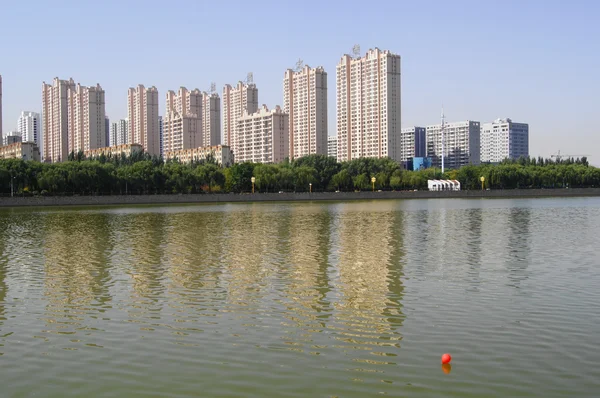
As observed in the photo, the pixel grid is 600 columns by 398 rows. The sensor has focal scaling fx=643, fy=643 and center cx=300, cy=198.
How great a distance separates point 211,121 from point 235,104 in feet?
20.9

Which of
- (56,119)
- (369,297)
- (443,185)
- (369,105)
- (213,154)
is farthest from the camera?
(56,119)

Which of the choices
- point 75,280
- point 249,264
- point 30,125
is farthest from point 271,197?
point 30,125

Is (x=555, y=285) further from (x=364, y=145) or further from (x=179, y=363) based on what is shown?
(x=364, y=145)

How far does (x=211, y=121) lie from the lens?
5108 inches

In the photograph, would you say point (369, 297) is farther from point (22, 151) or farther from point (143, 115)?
point (143, 115)

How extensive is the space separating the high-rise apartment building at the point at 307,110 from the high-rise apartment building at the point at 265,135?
5.70ft

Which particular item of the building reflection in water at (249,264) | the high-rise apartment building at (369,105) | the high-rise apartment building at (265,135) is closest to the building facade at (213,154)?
the high-rise apartment building at (265,135)

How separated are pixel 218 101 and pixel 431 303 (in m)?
125

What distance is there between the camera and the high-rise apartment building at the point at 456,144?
534ft

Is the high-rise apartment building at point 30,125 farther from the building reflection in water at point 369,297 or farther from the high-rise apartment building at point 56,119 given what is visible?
the building reflection in water at point 369,297

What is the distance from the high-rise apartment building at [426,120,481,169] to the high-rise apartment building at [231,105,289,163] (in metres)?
57.1

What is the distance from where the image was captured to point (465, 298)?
392 inches

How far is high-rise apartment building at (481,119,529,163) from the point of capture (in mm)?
173250

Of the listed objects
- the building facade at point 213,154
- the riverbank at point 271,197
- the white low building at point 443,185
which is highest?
the building facade at point 213,154
